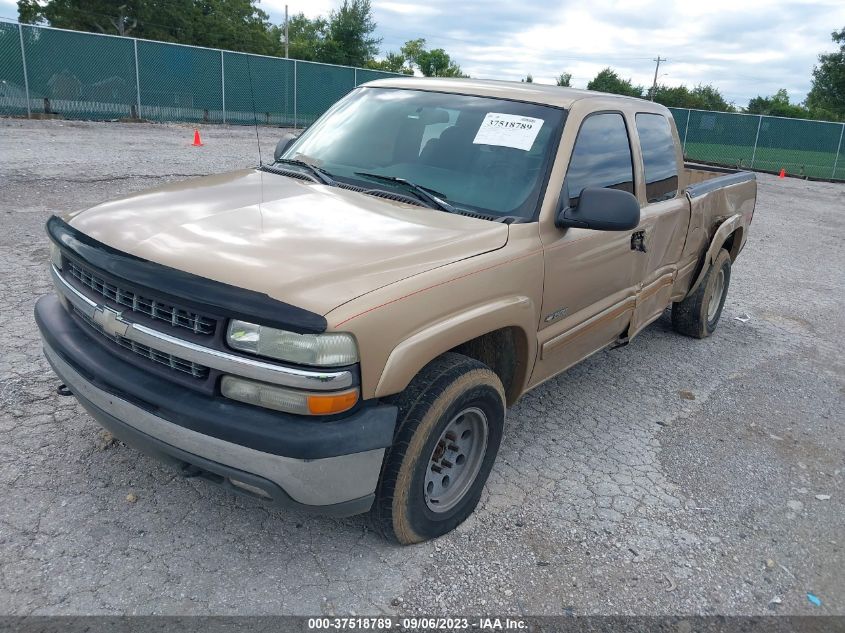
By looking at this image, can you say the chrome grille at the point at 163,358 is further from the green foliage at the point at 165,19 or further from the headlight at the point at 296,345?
the green foliage at the point at 165,19

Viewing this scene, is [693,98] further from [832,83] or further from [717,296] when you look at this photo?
[717,296]

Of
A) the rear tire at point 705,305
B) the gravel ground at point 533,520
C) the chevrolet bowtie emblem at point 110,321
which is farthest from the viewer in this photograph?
the rear tire at point 705,305

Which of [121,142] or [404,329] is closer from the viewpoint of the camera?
[404,329]

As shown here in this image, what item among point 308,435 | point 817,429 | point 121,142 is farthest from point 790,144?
point 308,435

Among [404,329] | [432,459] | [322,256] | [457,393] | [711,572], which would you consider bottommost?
[711,572]

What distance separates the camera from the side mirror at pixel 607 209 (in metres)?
3.13

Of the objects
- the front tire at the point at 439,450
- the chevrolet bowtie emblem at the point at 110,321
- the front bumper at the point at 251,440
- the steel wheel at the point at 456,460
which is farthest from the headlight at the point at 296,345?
the steel wheel at the point at 456,460

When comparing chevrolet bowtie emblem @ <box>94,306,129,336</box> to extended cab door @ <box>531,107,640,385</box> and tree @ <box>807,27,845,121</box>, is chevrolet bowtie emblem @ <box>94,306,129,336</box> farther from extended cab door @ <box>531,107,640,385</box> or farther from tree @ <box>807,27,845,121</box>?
tree @ <box>807,27,845,121</box>

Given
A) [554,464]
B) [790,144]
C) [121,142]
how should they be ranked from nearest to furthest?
[554,464]
[121,142]
[790,144]

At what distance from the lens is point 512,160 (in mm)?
3422

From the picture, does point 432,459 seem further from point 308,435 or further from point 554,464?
point 554,464

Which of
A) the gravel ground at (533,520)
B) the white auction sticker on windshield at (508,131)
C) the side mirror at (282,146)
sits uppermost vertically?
the white auction sticker on windshield at (508,131)

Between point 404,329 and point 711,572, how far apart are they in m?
1.79

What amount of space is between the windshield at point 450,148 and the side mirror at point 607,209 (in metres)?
0.24
